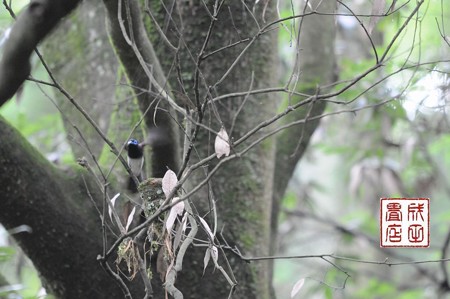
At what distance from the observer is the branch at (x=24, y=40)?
48.3 inches

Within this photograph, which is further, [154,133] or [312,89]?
[312,89]

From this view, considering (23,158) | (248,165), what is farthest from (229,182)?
(23,158)

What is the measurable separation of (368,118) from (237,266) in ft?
7.98

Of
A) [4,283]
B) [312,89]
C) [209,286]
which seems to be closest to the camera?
[209,286]

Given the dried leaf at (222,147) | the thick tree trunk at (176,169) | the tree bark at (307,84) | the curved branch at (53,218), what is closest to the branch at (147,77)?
the thick tree trunk at (176,169)

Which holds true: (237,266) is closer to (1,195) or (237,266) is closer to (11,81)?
(1,195)

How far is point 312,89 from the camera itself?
305cm

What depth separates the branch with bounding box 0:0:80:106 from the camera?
1.23 metres

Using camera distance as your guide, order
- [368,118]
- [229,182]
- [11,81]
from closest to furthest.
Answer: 1. [11,81]
2. [229,182]
3. [368,118]

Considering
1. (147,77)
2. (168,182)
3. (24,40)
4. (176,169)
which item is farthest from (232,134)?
(24,40)

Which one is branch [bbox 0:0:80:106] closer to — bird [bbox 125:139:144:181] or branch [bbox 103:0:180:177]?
branch [bbox 103:0:180:177]

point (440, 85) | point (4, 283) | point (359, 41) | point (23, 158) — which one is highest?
point (359, 41)

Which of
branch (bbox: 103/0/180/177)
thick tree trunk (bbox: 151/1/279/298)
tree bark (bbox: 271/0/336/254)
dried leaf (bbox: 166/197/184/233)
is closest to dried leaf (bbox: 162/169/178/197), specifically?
dried leaf (bbox: 166/197/184/233)

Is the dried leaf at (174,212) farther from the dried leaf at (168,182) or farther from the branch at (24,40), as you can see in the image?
the branch at (24,40)
